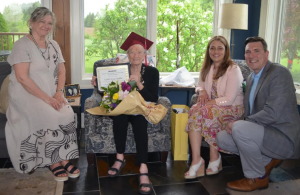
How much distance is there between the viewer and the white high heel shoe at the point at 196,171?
8.30 feet

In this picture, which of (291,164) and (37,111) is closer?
(37,111)

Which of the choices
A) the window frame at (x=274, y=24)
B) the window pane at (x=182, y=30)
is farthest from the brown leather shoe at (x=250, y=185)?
the window pane at (x=182, y=30)

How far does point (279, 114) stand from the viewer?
2.15 m

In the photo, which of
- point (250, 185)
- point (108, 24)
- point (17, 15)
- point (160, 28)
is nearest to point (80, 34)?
point (108, 24)

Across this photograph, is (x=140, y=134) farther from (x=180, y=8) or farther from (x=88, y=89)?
(x=180, y=8)

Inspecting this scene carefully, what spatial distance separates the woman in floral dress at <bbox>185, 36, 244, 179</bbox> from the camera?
256 centimetres

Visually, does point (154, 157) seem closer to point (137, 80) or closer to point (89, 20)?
point (137, 80)

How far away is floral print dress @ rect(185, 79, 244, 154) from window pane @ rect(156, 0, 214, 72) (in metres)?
1.59

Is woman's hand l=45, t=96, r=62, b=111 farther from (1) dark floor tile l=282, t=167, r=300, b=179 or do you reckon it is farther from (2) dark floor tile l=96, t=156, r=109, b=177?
(1) dark floor tile l=282, t=167, r=300, b=179

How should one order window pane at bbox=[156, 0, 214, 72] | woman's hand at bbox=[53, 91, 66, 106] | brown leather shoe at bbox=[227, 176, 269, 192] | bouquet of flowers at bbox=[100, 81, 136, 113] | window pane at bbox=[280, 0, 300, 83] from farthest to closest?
1. window pane at bbox=[156, 0, 214, 72]
2. window pane at bbox=[280, 0, 300, 83]
3. woman's hand at bbox=[53, 91, 66, 106]
4. bouquet of flowers at bbox=[100, 81, 136, 113]
5. brown leather shoe at bbox=[227, 176, 269, 192]

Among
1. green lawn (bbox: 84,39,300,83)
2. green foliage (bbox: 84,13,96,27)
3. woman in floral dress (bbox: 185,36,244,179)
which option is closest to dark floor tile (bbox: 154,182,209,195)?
woman in floral dress (bbox: 185,36,244,179)

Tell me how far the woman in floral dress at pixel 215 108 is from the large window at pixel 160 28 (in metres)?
1.12

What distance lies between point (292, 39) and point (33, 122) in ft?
8.98

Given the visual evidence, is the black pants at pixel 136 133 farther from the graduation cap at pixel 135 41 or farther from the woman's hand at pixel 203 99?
the graduation cap at pixel 135 41
